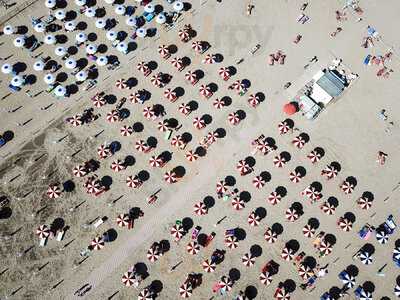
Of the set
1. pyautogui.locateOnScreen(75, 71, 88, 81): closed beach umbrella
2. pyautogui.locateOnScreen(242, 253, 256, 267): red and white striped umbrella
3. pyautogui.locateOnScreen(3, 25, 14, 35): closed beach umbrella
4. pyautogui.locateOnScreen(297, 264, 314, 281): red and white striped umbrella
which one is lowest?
pyautogui.locateOnScreen(3, 25, 14, 35): closed beach umbrella

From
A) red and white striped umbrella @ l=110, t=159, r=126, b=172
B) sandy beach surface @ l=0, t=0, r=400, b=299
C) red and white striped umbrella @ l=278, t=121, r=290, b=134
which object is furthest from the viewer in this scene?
red and white striped umbrella @ l=278, t=121, r=290, b=134

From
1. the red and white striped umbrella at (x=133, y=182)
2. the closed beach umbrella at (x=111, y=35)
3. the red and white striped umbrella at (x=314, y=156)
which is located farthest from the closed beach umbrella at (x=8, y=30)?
the red and white striped umbrella at (x=314, y=156)

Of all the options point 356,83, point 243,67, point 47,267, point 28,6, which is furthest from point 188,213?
point 28,6

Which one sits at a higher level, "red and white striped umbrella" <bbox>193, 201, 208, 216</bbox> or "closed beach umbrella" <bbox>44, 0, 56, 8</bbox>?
"closed beach umbrella" <bbox>44, 0, 56, 8</bbox>

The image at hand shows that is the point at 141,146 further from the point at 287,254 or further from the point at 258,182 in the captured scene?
the point at 287,254

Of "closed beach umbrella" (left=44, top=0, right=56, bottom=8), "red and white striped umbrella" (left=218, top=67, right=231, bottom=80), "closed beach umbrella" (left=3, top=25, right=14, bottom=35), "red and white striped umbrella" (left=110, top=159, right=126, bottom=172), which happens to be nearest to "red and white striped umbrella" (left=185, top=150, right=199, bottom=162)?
"red and white striped umbrella" (left=110, top=159, right=126, bottom=172)

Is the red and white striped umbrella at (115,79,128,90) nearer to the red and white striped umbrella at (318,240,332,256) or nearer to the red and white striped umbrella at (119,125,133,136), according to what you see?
the red and white striped umbrella at (119,125,133,136)

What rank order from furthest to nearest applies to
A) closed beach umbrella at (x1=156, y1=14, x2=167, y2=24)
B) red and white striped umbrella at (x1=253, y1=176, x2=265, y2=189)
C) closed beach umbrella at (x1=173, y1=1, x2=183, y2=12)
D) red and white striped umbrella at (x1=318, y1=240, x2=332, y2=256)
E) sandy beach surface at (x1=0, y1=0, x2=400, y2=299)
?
closed beach umbrella at (x1=173, y1=1, x2=183, y2=12)
closed beach umbrella at (x1=156, y1=14, x2=167, y2=24)
red and white striped umbrella at (x1=253, y1=176, x2=265, y2=189)
red and white striped umbrella at (x1=318, y1=240, x2=332, y2=256)
sandy beach surface at (x1=0, y1=0, x2=400, y2=299)
